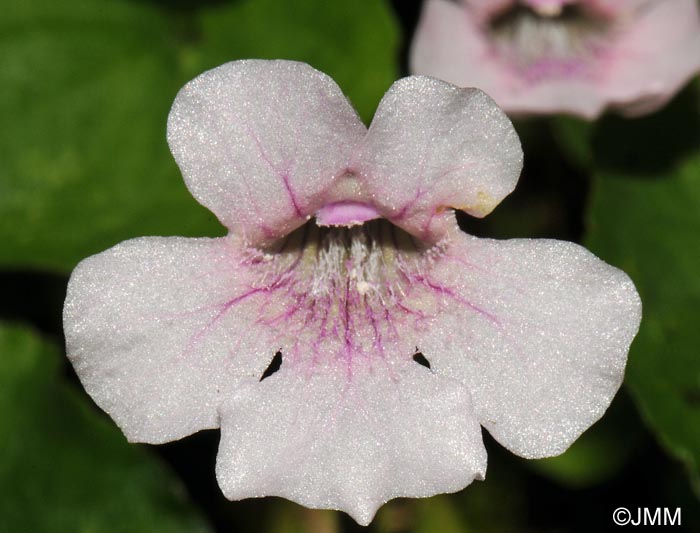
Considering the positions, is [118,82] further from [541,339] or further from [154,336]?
Result: [541,339]

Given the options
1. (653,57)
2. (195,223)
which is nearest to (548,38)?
(653,57)

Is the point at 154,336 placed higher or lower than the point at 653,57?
lower

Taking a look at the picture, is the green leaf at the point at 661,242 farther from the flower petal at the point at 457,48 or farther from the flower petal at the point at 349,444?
the flower petal at the point at 349,444

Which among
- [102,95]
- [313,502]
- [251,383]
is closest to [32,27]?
[102,95]

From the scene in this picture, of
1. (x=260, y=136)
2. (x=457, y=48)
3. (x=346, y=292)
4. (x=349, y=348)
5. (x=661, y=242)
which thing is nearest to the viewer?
(x=260, y=136)

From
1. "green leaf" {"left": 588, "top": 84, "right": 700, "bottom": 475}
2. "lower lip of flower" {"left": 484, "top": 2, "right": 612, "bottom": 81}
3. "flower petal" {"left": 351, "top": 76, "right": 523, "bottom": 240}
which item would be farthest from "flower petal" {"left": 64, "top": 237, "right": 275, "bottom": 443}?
"lower lip of flower" {"left": 484, "top": 2, "right": 612, "bottom": 81}

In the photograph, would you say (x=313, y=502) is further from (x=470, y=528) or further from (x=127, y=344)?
(x=470, y=528)
